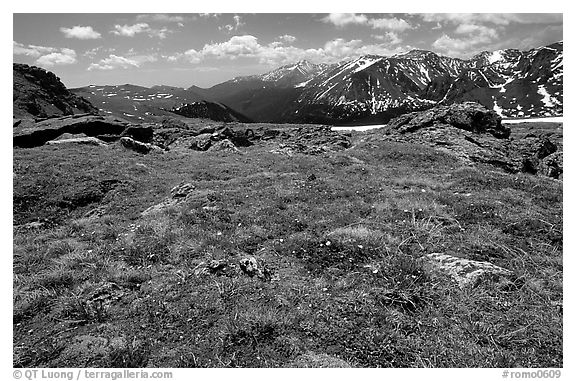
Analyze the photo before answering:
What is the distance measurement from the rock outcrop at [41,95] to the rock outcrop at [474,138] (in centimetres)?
14081

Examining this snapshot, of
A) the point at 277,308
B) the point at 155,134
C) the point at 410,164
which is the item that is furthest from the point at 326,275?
the point at 155,134

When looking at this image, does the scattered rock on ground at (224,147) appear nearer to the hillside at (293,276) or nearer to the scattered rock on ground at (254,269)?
the hillside at (293,276)

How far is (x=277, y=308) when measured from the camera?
852cm

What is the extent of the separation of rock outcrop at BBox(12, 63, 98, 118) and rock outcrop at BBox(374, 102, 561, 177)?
140813 mm

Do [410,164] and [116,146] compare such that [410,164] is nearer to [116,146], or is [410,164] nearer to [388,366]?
[388,366]

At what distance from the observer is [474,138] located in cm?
3684

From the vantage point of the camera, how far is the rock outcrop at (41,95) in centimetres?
13838

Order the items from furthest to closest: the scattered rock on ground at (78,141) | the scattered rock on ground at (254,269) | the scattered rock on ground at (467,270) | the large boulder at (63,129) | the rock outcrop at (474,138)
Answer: the large boulder at (63,129), the scattered rock on ground at (78,141), the rock outcrop at (474,138), the scattered rock on ground at (254,269), the scattered rock on ground at (467,270)

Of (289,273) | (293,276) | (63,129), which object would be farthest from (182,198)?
(63,129)

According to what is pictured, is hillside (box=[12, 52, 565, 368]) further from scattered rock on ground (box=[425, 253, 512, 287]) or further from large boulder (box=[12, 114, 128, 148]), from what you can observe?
large boulder (box=[12, 114, 128, 148])

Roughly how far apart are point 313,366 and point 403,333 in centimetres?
229

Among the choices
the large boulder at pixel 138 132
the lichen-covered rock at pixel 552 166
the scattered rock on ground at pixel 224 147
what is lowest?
the lichen-covered rock at pixel 552 166

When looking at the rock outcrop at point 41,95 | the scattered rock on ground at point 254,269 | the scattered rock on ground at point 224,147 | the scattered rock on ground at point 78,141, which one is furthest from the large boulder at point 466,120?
the rock outcrop at point 41,95

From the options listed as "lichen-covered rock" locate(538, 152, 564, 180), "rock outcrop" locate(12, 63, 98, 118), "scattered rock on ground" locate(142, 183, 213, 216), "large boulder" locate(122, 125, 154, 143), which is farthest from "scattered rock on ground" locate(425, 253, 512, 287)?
"rock outcrop" locate(12, 63, 98, 118)
